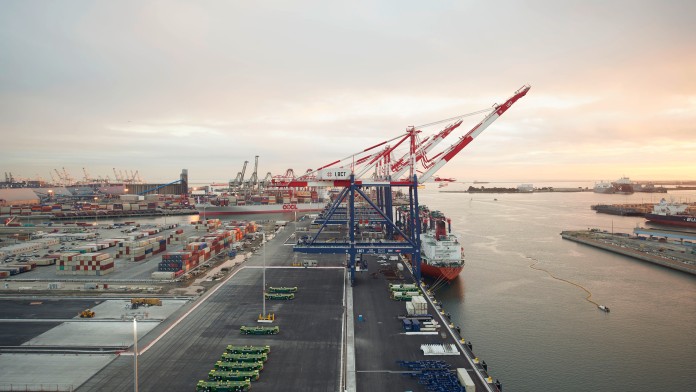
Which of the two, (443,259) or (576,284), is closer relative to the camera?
(576,284)

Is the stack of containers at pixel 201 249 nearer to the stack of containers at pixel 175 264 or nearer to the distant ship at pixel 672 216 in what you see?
the stack of containers at pixel 175 264

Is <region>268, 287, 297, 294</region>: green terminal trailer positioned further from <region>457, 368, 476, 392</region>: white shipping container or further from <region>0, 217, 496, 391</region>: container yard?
<region>457, 368, 476, 392</region>: white shipping container

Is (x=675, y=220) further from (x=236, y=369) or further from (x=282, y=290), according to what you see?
(x=236, y=369)

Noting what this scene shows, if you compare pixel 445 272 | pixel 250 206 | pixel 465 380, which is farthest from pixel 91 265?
pixel 250 206

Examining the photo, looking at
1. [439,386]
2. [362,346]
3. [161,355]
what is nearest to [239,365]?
[161,355]

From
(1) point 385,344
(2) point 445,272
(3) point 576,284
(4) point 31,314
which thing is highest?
(4) point 31,314

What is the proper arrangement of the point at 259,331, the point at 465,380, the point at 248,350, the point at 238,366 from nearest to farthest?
1. the point at 465,380
2. the point at 238,366
3. the point at 248,350
4. the point at 259,331
